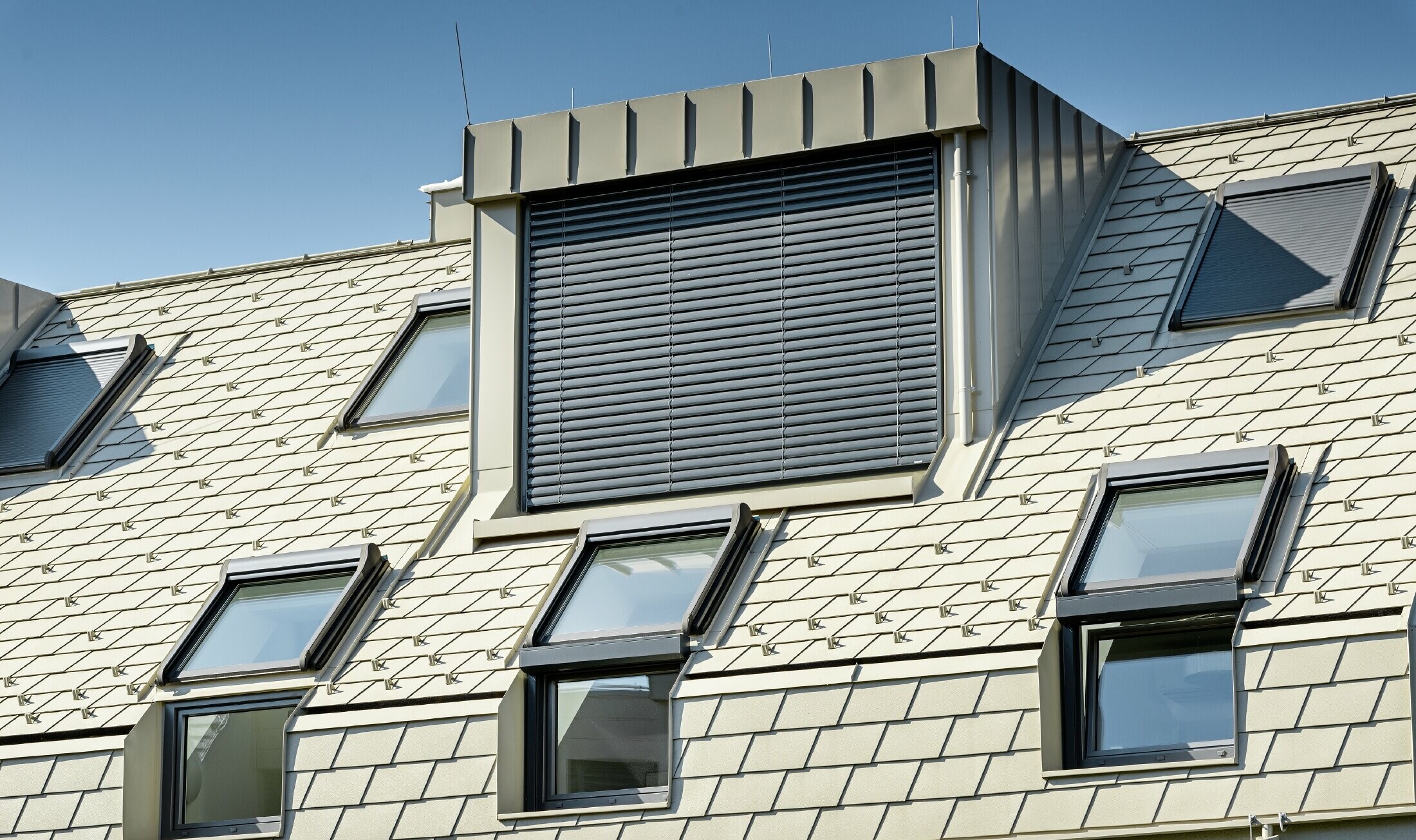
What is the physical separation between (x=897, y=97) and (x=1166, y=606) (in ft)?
14.7

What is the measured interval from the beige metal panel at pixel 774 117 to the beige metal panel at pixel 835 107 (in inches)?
2.6

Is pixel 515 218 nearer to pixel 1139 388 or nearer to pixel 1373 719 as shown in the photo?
pixel 1139 388

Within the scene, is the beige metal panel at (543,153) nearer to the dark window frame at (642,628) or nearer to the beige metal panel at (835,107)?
the beige metal panel at (835,107)

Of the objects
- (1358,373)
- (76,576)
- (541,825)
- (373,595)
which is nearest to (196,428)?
(76,576)

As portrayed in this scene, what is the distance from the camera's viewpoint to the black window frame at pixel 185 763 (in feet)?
44.7

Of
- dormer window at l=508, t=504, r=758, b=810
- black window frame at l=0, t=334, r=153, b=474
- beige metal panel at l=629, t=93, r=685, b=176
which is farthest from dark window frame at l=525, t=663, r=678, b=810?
black window frame at l=0, t=334, r=153, b=474

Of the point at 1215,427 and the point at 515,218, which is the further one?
the point at 515,218

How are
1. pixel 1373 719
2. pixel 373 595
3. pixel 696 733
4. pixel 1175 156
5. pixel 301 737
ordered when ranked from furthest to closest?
1. pixel 1175 156
2. pixel 373 595
3. pixel 301 737
4. pixel 696 733
5. pixel 1373 719

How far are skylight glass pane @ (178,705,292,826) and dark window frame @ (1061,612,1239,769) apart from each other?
17.4ft

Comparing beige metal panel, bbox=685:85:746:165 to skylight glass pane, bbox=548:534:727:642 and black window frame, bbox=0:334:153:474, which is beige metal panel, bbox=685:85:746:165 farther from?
black window frame, bbox=0:334:153:474

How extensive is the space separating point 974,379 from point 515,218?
3827 millimetres

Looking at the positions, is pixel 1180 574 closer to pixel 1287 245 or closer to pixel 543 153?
pixel 1287 245

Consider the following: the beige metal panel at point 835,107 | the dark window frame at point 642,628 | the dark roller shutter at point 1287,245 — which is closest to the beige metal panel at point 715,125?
the beige metal panel at point 835,107

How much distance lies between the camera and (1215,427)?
41.9ft
